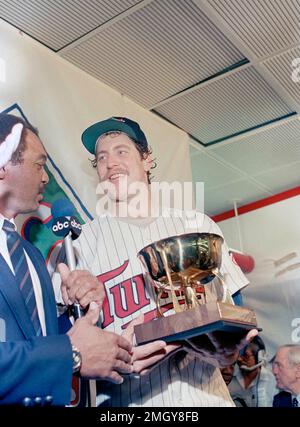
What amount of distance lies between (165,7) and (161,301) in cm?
98

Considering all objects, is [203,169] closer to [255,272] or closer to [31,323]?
[255,272]

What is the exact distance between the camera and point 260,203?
9.34 feet

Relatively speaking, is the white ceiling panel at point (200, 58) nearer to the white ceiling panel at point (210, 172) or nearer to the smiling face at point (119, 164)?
the white ceiling panel at point (210, 172)

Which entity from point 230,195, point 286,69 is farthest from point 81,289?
point 230,195

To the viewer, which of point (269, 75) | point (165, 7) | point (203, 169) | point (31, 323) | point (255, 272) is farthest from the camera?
point (255, 272)

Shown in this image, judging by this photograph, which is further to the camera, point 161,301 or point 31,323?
point 161,301

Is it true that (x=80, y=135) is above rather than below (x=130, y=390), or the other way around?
above

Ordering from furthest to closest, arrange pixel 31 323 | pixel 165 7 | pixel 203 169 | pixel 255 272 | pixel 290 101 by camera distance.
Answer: pixel 255 272 → pixel 203 169 → pixel 290 101 → pixel 165 7 → pixel 31 323

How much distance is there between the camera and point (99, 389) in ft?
3.81

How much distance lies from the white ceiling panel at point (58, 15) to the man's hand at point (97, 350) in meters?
1.06

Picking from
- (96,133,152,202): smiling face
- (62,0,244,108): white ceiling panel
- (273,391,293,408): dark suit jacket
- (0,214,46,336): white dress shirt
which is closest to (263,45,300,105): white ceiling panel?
(62,0,244,108): white ceiling panel

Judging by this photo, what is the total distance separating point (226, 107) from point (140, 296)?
121cm
